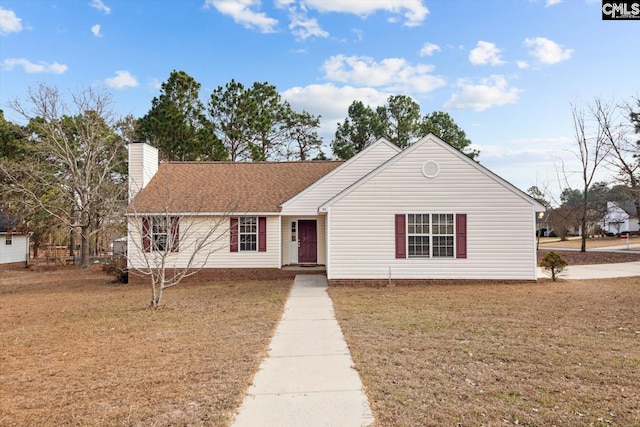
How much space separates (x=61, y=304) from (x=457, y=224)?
40.6ft

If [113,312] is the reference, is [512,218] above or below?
above

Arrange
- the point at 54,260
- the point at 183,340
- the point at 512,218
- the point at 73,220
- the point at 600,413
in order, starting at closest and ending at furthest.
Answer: the point at 600,413 < the point at 183,340 < the point at 512,218 < the point at 73,220 < the point at 54,260

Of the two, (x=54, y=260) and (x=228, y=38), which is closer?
(x=228, y=38)

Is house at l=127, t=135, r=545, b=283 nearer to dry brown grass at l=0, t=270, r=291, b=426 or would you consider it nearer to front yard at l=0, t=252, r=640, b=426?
front yard at l=0, t=252, r=640, b=426

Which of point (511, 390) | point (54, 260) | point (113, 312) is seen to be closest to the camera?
point (511, 390)

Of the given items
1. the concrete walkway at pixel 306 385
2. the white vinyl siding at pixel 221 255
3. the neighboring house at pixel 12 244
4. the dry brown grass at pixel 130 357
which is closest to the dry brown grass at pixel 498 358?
the concrete walkway at pixel 306 385

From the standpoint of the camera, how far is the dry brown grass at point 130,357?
4.39 m

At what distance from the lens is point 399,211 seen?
45.0ft

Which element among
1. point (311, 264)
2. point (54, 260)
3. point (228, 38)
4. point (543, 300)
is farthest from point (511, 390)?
point (54, 260)

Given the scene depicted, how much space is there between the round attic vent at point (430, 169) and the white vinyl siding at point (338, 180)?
3178mm

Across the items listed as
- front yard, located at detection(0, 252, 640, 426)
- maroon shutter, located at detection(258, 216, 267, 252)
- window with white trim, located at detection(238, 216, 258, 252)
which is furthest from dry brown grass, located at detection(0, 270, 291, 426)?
window with white trim, located at detection(238, 216, 258, 252)

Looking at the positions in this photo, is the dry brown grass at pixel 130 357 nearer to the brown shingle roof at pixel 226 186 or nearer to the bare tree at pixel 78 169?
the brown shingle roof at pixel 226 186

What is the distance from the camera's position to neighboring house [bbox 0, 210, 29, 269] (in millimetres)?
24156

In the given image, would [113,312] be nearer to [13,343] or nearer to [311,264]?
[13,343]
